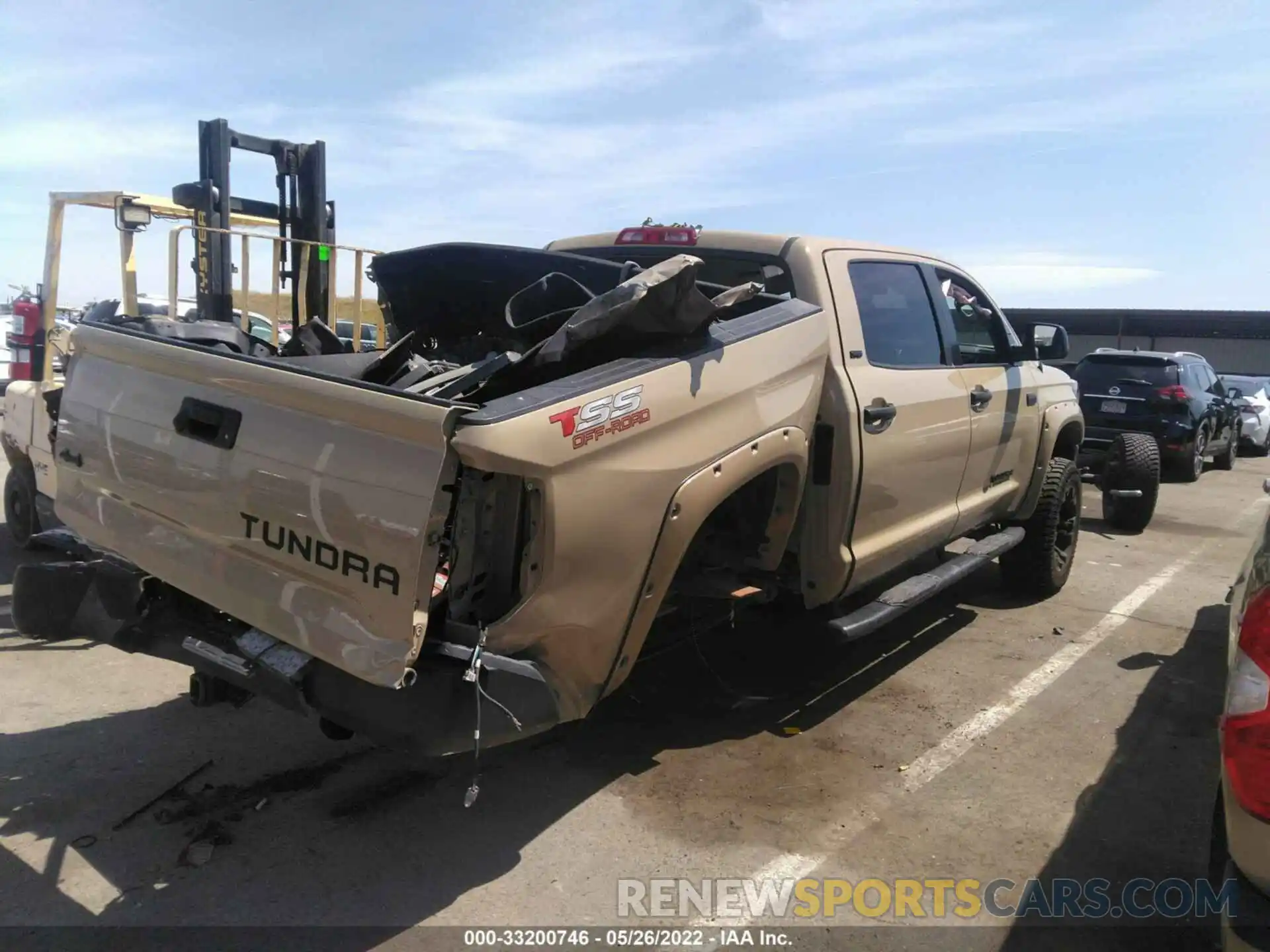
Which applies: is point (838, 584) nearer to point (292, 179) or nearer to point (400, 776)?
point (400, 776)

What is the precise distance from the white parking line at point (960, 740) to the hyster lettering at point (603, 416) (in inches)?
61.7

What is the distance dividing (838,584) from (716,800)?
1045mm

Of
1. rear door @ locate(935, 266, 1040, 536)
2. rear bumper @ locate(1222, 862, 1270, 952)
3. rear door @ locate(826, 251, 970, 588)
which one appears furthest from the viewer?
rear door @ locate(935, 266, 1040, 536)

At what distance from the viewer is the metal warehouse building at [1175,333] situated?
32.9 meters

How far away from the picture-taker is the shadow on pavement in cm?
303

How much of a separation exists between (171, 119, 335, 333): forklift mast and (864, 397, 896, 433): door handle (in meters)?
4.64

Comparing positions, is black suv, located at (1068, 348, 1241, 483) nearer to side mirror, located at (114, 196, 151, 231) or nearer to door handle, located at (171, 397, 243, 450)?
side mirror, located at (114, 196, 151, 231)

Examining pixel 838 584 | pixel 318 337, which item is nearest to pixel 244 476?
pixel 318 337

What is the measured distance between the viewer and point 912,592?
4.56 m

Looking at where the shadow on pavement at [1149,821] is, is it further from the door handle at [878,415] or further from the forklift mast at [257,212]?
the forklift mast at [257,212]

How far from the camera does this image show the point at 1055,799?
3.83 m

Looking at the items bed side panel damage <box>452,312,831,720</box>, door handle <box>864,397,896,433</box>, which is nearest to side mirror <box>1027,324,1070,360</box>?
door handle <box>864,397,896,433</box>

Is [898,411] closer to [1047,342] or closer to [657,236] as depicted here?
[657,236]

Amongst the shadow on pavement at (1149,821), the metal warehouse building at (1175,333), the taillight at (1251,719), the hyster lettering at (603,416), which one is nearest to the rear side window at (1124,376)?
the shadow on pavement at (1149,821)
